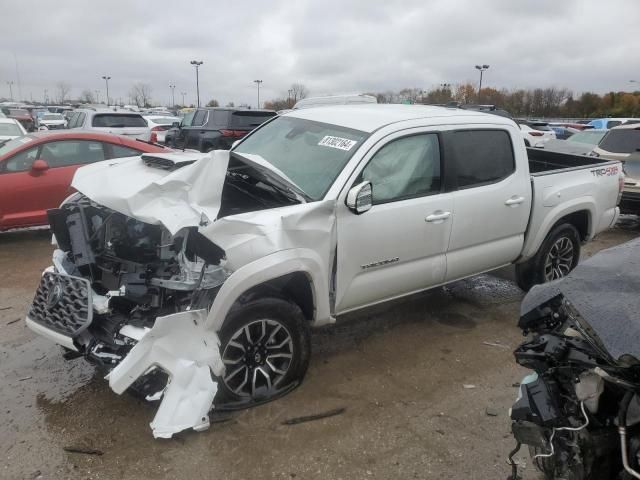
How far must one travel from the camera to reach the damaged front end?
290 centimetres

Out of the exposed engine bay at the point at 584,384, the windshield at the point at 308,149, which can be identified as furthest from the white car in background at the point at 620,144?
the exposed engine bay at the point at 584,384

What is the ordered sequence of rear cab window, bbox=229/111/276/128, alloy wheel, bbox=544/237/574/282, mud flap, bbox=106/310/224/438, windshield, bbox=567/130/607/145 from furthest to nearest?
rear cab window, bbox=229/111/276/128 < windshield, bbox=567/130/607/145 < alloy wheel, bbox=544/237/574/282 < mud flap, bbox=106/310/224/438

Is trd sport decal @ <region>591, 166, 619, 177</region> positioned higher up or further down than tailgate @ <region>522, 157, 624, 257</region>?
higher up

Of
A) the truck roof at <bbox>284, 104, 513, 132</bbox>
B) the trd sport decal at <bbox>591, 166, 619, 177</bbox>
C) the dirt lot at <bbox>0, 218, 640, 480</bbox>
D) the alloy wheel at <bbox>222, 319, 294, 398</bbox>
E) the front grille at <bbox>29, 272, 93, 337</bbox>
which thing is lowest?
the dirt lot at <bbox>0, 218, 640, 480</bbox>

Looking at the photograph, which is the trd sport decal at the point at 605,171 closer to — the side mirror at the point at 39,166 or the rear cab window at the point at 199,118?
the side mirror at the point at 39,166

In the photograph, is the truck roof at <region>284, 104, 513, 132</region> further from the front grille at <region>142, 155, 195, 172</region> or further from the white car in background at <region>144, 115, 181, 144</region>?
the white car in background at <region>144, 115, 181, 144</region>

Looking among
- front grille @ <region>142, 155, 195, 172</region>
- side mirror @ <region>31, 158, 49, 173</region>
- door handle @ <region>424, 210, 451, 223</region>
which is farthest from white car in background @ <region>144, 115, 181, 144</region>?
door handle @ <region>424, 210, 451, 223</region>

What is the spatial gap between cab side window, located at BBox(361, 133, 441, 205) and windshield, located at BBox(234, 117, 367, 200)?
0.74 feet

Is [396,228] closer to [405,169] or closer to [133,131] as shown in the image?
[405,169]

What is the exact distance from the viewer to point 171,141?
661 inches

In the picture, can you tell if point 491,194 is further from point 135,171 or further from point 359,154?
point 135,171

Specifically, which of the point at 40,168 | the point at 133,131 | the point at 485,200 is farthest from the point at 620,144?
the point at 133,131

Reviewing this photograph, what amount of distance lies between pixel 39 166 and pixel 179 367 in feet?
17.0

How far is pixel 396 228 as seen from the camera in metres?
3.76
